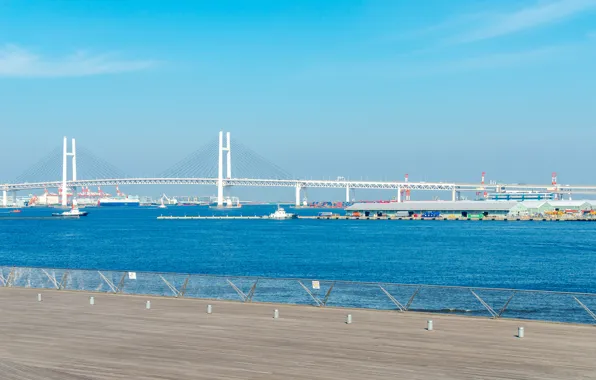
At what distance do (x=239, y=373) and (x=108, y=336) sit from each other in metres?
5.93

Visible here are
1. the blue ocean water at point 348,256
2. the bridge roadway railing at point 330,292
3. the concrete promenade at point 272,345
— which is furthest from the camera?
the blue ocean water at point 348,256

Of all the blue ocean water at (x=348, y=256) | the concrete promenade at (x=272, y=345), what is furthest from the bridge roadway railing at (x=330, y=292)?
the blue ocean water at (x=348, y=256)

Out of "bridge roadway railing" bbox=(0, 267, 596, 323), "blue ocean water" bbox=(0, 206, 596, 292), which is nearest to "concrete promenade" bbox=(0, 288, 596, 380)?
"bridge roadway railing" bbox=(0, 267, 596, 323)

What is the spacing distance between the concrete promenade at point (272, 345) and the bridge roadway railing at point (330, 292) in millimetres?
995

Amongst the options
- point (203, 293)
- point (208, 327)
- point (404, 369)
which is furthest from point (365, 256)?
point (404, 369)

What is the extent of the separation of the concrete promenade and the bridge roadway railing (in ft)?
3.27

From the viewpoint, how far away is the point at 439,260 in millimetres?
79125

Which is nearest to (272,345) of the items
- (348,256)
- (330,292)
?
(330,292)

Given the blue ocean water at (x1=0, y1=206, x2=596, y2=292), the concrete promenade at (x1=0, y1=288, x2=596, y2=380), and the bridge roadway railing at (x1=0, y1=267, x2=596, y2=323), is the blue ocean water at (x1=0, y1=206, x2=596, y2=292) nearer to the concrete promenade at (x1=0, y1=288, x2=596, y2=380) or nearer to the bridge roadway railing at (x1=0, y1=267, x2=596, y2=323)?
the bridge roadway railing at (x1=0, y1=267, x2=596, y2=323)

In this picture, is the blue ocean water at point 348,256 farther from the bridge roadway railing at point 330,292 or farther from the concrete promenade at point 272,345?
the concrete promenade at point 272,345

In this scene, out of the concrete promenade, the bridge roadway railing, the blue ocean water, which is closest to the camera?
the concrete promenade

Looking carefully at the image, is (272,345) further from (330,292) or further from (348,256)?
(348,256)

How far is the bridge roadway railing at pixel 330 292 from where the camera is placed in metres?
25.8

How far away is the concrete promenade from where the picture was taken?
54.6ft
